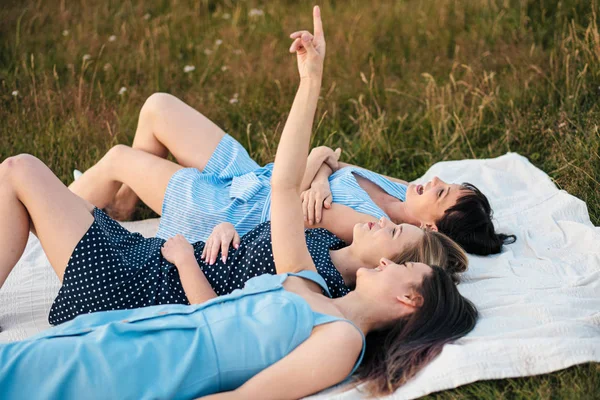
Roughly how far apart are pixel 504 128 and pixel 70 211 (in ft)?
9.89

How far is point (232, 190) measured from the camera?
3.77 m

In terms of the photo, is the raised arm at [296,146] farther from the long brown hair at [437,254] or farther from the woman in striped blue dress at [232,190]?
the woman in striped blue dress at [232,190]

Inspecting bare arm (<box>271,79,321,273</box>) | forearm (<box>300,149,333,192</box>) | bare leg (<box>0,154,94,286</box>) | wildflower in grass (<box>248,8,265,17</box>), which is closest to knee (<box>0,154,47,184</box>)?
bare leg (<box>0,154,94,286</box>)

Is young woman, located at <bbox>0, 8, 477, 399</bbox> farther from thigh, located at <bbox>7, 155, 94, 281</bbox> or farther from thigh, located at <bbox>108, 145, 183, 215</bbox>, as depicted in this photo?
thigh, located at <bbox>108, 145, 183, 215</bbox>

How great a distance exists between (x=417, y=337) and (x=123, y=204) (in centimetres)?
213

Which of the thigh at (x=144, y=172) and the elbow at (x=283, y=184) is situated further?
the thigh at (x=144, y=172)

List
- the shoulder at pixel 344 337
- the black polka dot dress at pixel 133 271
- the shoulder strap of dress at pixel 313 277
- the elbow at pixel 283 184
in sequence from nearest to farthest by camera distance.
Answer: the shoulder at pixel 344 337 → the elbow at pixel 283 184 → the shoulder strap of dress at pixel 313 277 → the black polka dot dress at pixel 133 271

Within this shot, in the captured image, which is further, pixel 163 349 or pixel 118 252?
pixel 118 252

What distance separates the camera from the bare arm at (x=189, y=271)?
292 centimetres

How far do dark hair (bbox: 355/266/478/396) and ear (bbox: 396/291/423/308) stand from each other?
1 cm

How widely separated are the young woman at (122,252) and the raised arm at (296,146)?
0.35m

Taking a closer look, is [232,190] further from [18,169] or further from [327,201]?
[18,169]

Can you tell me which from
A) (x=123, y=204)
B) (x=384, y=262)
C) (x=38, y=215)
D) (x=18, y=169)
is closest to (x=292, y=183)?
(x=384, y=262)

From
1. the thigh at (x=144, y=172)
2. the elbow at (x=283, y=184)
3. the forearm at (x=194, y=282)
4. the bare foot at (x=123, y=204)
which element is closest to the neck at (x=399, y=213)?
the thigh at (x=144, y=172)
